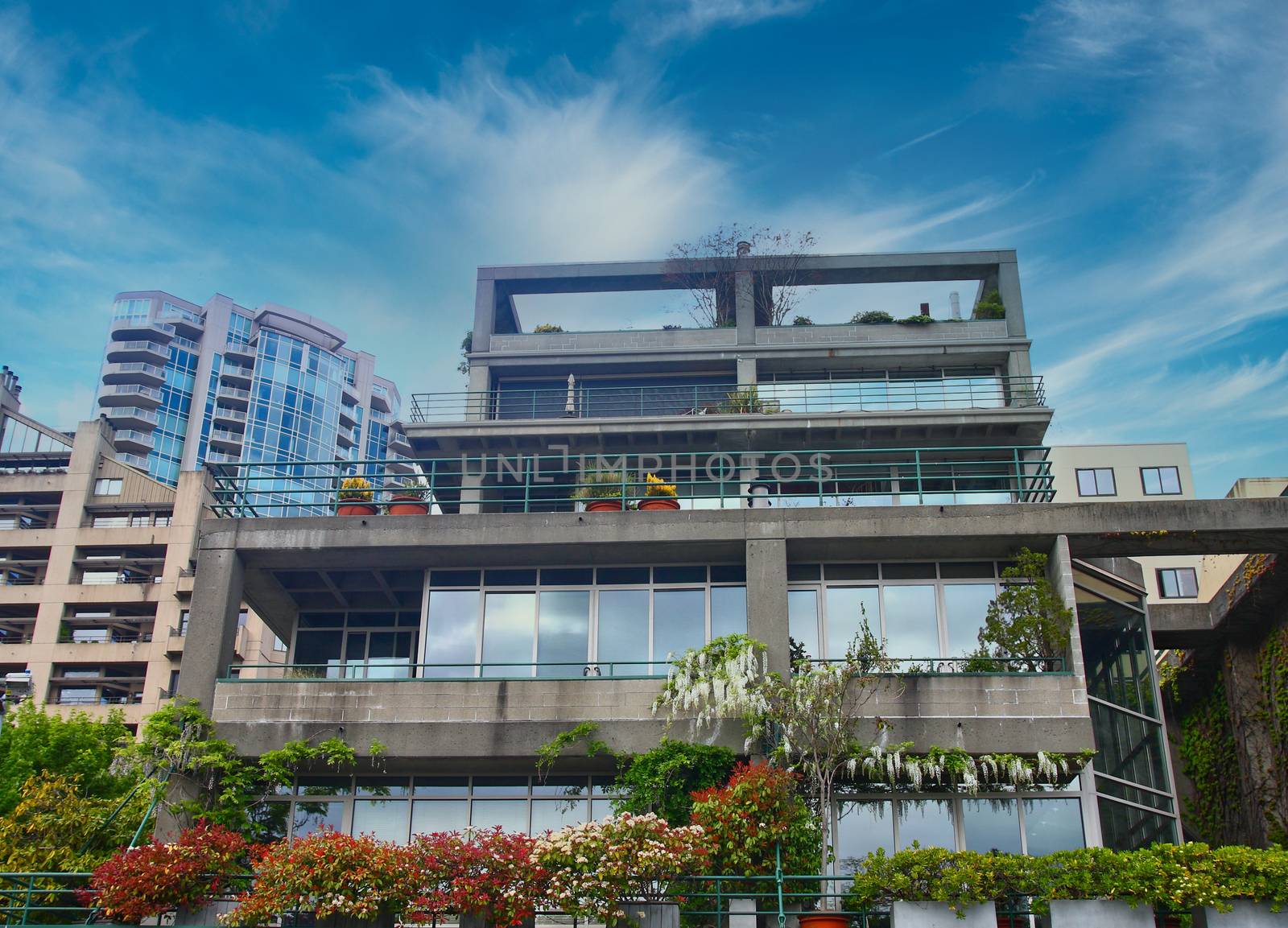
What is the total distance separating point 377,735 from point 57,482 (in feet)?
204

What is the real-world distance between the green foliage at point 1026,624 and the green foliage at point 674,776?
16.2 feet

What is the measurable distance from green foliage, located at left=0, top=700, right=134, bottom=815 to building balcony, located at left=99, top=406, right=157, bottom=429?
73523 millimetres

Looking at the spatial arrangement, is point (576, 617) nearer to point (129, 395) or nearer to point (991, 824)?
point (991, 824)

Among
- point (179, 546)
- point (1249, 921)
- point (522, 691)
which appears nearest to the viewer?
point (1249, 921)

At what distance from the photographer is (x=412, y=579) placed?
2362 centimetres

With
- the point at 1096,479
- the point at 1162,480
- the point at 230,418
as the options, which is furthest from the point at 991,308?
the point at 230,418

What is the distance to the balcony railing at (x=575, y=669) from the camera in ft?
67.0

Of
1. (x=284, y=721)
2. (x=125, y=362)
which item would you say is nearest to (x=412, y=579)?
(x=284, y=721)

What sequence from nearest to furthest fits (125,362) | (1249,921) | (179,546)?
(1249,921) < (179,546) < (125,362)

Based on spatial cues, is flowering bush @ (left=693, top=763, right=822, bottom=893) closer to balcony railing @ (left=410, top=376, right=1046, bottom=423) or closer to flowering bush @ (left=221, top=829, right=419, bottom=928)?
flowering bush @ (left=221, top=829, right=419, bottom=928)

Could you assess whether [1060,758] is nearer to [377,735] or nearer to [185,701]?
[377,735]

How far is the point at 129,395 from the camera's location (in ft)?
320

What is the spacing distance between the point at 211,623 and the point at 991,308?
904 inches

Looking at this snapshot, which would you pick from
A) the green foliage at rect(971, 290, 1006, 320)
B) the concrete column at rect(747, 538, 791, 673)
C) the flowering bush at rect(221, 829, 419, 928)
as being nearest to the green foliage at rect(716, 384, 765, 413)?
the green foliage at rect(971, 290, 1006, 320)
